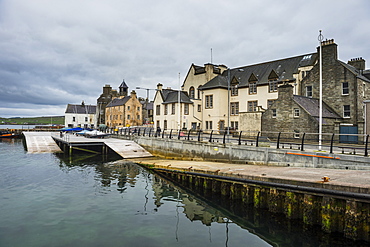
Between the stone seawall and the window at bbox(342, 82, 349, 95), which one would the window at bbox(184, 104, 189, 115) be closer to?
the stone seawall

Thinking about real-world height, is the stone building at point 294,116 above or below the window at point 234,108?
below

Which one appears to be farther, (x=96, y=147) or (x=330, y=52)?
(x=96, y=147)

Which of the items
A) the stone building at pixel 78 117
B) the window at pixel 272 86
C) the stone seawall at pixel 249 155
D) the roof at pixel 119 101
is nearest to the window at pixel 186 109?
the window at pixel 272 86

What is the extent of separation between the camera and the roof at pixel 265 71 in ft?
130

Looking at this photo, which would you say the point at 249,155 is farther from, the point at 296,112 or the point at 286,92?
the point at 286,92

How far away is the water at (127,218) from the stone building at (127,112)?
2567 inches

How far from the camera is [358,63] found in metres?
37.1

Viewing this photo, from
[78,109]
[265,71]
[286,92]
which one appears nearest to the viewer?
[286,92]

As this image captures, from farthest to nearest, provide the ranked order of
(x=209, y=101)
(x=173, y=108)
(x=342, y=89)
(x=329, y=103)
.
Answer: (x=173, y=108) → (x=209, y=101) → (x=329, y=103) → (x=342, y=89)

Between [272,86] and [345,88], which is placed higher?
[272,86]

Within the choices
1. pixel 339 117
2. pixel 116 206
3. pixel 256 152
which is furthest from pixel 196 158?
pixel 339 117

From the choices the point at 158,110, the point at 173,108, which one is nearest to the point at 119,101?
the point at 158,110

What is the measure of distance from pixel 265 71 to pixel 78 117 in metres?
87.5

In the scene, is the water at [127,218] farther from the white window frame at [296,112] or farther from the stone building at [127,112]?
the stone building at [127,112]
